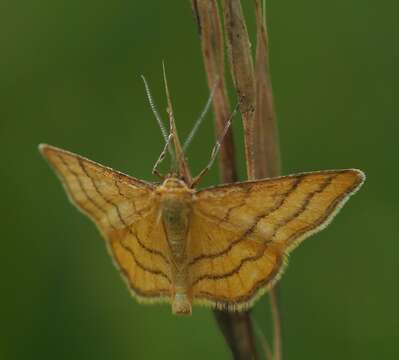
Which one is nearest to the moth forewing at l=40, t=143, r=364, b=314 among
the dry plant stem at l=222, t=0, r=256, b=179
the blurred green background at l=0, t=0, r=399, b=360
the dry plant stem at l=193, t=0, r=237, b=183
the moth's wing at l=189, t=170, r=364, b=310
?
the moth's wing at l=189, t=170, r=364, b=310

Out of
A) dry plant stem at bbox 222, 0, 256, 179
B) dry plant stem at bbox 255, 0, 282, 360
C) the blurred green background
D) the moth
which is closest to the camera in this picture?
dry plant stem at bbox 222, 0, 256, 179

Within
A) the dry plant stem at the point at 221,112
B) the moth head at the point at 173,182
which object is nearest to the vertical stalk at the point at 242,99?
the dry plant stem at the point at 221,112

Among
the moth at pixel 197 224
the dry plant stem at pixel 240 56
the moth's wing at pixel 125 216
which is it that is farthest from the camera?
the moth's wing at pixel 125 216

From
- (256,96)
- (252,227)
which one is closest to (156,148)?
(252,227)

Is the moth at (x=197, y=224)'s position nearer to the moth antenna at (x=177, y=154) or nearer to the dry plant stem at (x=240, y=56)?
the moth antenna at (x=177, y=154)

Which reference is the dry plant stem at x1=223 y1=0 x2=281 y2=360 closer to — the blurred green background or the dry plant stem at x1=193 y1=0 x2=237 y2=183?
the dry plant stem at x1=193 y1=0 x2=237 y2=183

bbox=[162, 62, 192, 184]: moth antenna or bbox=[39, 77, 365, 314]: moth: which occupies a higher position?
bbox=[162, 62, 192, 184]: moth antenna

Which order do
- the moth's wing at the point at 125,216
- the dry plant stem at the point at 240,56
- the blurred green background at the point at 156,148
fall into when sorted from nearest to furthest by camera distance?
the dry plant stem at the point at 240,56 → the moth's wing at the point at 125,216 → the blurred green background at the point at 156,148

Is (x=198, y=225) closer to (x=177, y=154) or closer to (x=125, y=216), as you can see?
(x=125, y=216)

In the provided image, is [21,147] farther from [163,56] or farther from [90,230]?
[163,56]
